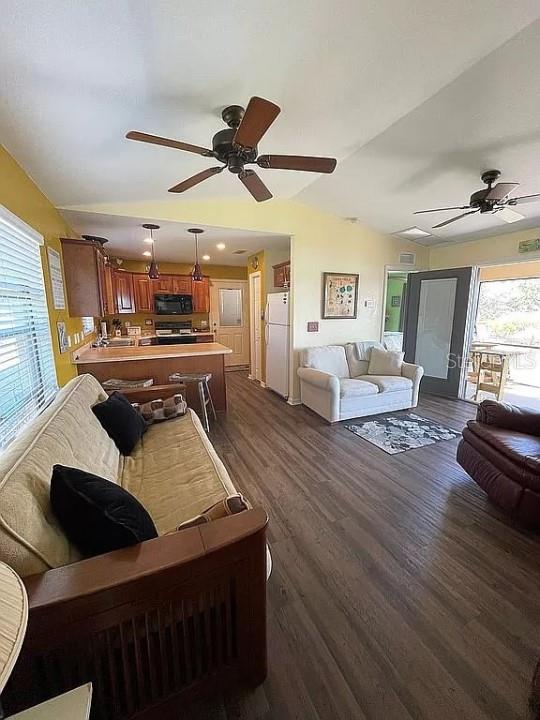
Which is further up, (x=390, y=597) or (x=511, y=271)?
(x=511, y=271)

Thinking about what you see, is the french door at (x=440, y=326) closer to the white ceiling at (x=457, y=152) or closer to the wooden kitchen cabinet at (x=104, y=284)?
the white ceiling at (x=457, y=152)

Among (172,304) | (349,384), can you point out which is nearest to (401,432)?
(349,384)

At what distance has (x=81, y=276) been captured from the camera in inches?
121

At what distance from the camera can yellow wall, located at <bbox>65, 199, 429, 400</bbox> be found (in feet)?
11.4

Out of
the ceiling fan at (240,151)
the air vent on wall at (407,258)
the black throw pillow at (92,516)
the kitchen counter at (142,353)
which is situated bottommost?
the black throw pillow at (92,516)

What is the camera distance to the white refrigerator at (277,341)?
4.48 m

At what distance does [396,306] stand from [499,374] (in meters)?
3.11

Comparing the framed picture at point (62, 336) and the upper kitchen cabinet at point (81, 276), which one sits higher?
the upper kitchen cabinet at point (81, 276)

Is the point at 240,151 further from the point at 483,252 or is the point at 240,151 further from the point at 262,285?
the point at 483,252

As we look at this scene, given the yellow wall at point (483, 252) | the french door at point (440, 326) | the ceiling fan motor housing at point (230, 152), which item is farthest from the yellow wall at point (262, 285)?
the ceiling fan motor housing at point (230, 152)

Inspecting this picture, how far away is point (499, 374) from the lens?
4629mm

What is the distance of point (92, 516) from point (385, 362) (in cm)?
398

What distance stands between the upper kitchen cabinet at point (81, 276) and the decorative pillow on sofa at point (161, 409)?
4.06ft

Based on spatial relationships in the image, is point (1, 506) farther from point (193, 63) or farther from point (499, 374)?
point (499, 374)
